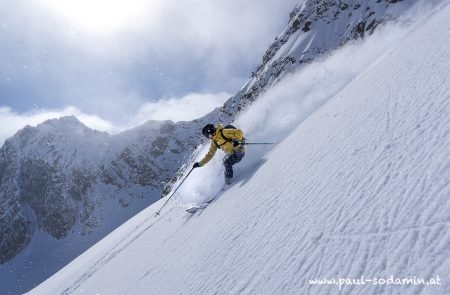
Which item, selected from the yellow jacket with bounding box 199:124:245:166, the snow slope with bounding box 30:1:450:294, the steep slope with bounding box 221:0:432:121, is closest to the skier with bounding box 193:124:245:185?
the yellow jacket with bounding box 199:124:245:166

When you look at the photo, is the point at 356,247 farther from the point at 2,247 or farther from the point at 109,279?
the point at 2,247

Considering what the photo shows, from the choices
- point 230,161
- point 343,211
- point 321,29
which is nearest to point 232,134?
point 230,161

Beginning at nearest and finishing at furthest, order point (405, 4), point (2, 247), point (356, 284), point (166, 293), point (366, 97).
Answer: point (356, 284) < point (166, 293) < point (366, 97) < point (405, 4) < point (2, 247)

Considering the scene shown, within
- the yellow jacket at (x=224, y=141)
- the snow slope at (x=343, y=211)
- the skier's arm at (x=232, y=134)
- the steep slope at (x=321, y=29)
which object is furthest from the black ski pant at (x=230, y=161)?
the steep slope at (x=321, y=29)

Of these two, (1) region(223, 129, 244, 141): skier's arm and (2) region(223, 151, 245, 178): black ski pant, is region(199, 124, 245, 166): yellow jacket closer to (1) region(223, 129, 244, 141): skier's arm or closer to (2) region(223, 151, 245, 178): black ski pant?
(1) region(223, 129, 244, 141): skier's arm

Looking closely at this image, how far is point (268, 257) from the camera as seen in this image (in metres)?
4.67

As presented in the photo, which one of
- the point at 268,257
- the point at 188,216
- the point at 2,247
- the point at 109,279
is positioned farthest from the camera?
the point at 2,247

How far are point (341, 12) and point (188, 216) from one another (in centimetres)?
10190

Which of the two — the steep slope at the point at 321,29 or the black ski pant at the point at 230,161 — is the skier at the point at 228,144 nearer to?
the black ski pant at the point at 230,161

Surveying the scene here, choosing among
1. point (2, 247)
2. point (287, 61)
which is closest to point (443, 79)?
point (287, 61)

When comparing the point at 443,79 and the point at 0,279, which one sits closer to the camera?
the point at 443,79

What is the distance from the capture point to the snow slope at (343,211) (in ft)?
10.9

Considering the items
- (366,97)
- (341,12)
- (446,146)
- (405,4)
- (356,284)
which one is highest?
(341,12)

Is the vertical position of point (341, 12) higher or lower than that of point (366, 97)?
higher
